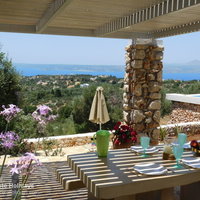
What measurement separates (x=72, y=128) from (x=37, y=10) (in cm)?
697

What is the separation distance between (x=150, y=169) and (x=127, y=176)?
27 centimetres

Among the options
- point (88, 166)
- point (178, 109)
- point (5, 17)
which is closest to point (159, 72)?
point (5, 17)

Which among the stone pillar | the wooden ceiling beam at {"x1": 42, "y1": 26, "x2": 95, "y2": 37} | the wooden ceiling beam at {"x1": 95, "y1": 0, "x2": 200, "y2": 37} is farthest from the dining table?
the wooden ceiling beam at {"x1": 42, "y1": 26, "x2": 95, "y2": 37}

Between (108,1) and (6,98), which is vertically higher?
(108,1)

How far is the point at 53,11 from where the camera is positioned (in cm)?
478

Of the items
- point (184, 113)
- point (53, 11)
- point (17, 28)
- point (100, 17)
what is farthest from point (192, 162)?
point (184, 113)

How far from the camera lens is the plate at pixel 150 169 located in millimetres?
2762

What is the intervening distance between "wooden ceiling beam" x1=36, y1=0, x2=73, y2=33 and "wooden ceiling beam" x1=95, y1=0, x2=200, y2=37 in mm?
1453

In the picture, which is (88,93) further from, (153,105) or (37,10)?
(37,10)

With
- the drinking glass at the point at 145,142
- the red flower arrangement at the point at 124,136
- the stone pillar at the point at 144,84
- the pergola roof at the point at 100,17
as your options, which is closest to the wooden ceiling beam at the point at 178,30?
the pergola roof at the point at 100,17

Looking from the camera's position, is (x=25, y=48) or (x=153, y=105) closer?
(x=153, y=105)

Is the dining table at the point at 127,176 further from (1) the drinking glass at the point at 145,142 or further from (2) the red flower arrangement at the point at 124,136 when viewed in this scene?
(2) the red flower arrangement at the point at 124,136

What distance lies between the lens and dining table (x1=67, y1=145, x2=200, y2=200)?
2555 mm

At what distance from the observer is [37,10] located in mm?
5203
